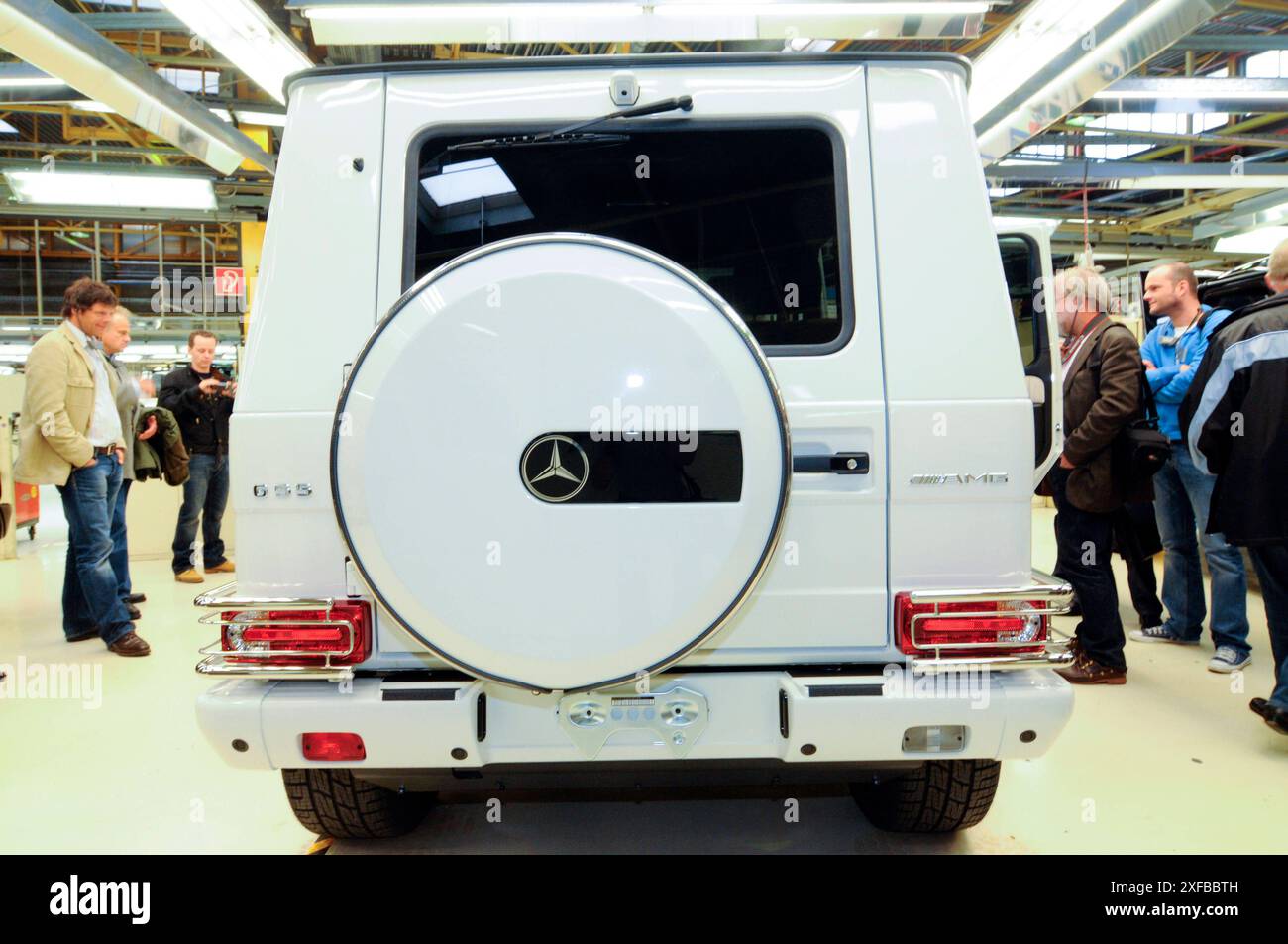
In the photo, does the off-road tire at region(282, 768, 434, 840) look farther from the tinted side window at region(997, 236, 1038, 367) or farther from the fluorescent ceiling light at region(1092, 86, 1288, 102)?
the fluorescent ceiling light at region(1092, 86, 1288, 102)

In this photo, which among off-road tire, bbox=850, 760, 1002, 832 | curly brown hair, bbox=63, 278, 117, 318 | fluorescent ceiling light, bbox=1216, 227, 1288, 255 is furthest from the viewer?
fluorescent ceiling light, bbox=1216, 227, 1288, 255

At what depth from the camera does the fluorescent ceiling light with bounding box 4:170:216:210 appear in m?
6.60

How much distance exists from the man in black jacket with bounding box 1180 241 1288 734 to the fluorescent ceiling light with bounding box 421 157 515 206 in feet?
9.11

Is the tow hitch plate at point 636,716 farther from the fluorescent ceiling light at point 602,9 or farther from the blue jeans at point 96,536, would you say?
the blue jeans at point 96,536

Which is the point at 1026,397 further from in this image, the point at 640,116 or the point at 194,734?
the point at 194,734

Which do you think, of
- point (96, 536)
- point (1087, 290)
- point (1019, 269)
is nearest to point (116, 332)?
point (96, 536)

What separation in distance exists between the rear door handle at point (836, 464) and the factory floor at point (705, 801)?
943 millimetres

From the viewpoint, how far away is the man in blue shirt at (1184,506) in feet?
12.9

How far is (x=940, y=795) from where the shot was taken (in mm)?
2193

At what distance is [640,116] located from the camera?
72.5 inches

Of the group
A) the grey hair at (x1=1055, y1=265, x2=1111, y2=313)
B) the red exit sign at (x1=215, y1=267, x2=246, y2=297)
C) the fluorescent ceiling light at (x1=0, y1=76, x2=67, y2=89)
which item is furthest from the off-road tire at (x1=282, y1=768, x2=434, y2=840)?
the red exit sign at (x1=215, y1=267, x2=246, y2=297)

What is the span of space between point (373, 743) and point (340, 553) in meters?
0.43

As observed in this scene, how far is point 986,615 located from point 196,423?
19.6 ft

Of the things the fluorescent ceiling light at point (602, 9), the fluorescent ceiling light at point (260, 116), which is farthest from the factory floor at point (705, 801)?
the fluorescent ceiling light at point (260, 116)
